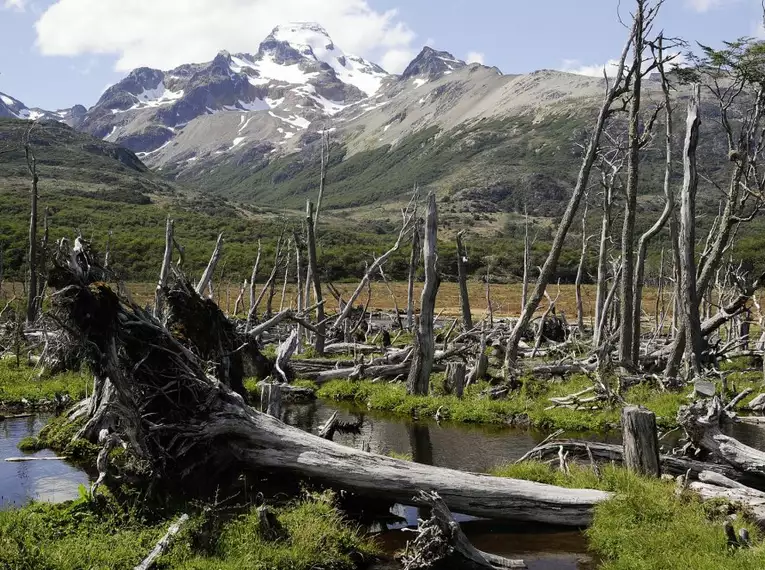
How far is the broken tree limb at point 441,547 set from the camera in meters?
9.05

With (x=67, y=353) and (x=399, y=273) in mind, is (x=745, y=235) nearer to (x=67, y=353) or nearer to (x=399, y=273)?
(x=399, y=273)

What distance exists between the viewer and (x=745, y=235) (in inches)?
4070

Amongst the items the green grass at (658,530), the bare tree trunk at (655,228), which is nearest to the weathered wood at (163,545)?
the green grass at (658,530)

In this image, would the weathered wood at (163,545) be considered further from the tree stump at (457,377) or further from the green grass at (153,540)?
the tree stump at (457,377)

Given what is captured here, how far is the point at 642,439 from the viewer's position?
36.2 ft

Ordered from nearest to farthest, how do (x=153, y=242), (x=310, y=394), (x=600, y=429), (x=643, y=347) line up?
(x=600, y=429) → (x=310, y=394) → (x=643, y=347) → (x=153, y=242)

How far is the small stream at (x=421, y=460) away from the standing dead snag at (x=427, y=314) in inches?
66.5

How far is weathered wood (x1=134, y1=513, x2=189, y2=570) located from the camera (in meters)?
8.34

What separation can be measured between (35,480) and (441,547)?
7.85 metres

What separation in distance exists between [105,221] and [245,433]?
8486cm

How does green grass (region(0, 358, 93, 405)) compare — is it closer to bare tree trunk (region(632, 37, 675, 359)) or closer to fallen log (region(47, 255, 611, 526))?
fallen log (region(47, 255, 611, 526))

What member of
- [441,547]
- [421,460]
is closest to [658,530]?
[441,547]

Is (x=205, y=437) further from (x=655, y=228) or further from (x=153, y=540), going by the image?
(x=655, y=228)

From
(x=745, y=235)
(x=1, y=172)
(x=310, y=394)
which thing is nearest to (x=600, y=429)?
(x=310, y=394)
